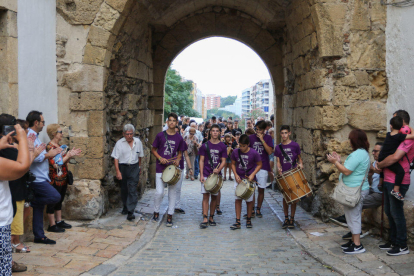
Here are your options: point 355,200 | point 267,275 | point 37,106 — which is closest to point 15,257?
point 37,106

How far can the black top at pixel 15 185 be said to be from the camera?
12.8 feet

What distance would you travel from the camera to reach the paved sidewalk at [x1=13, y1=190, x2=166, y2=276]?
4.41m

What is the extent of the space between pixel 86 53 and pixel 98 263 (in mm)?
3408

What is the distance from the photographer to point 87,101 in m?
6.53

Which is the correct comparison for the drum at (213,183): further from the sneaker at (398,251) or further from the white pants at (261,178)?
the sneaker at (398,251)

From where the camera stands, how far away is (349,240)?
18.0 ft

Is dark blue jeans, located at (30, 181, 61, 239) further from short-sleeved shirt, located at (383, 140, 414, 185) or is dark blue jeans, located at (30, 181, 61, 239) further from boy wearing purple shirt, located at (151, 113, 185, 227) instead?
short-sleeved shirt, located at (383, 140, 414, 185)

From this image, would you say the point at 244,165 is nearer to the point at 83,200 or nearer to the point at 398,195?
the point at 398,195

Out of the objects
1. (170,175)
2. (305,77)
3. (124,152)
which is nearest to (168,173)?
(170,175)

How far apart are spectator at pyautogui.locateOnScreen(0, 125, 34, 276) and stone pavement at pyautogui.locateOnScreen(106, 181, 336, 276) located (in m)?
1.37

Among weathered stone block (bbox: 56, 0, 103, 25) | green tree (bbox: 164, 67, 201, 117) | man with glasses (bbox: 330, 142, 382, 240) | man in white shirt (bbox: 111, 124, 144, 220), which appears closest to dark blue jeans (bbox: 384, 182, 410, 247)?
man with glasses (bbox: 330, 142, 382, 240)

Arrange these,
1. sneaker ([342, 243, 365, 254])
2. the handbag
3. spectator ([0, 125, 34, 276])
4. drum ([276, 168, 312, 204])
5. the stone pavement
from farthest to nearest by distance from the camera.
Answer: drum ([276, 168, 312, 204]) < sneaker ([342, 243, 365, 254]) < the handbag < the stone pavement < spectator ([0, 125, 34, 276])

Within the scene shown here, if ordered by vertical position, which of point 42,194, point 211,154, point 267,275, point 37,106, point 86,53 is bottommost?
Result: point 267,275

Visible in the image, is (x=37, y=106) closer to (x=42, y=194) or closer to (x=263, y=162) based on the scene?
(x=42, y=194)
